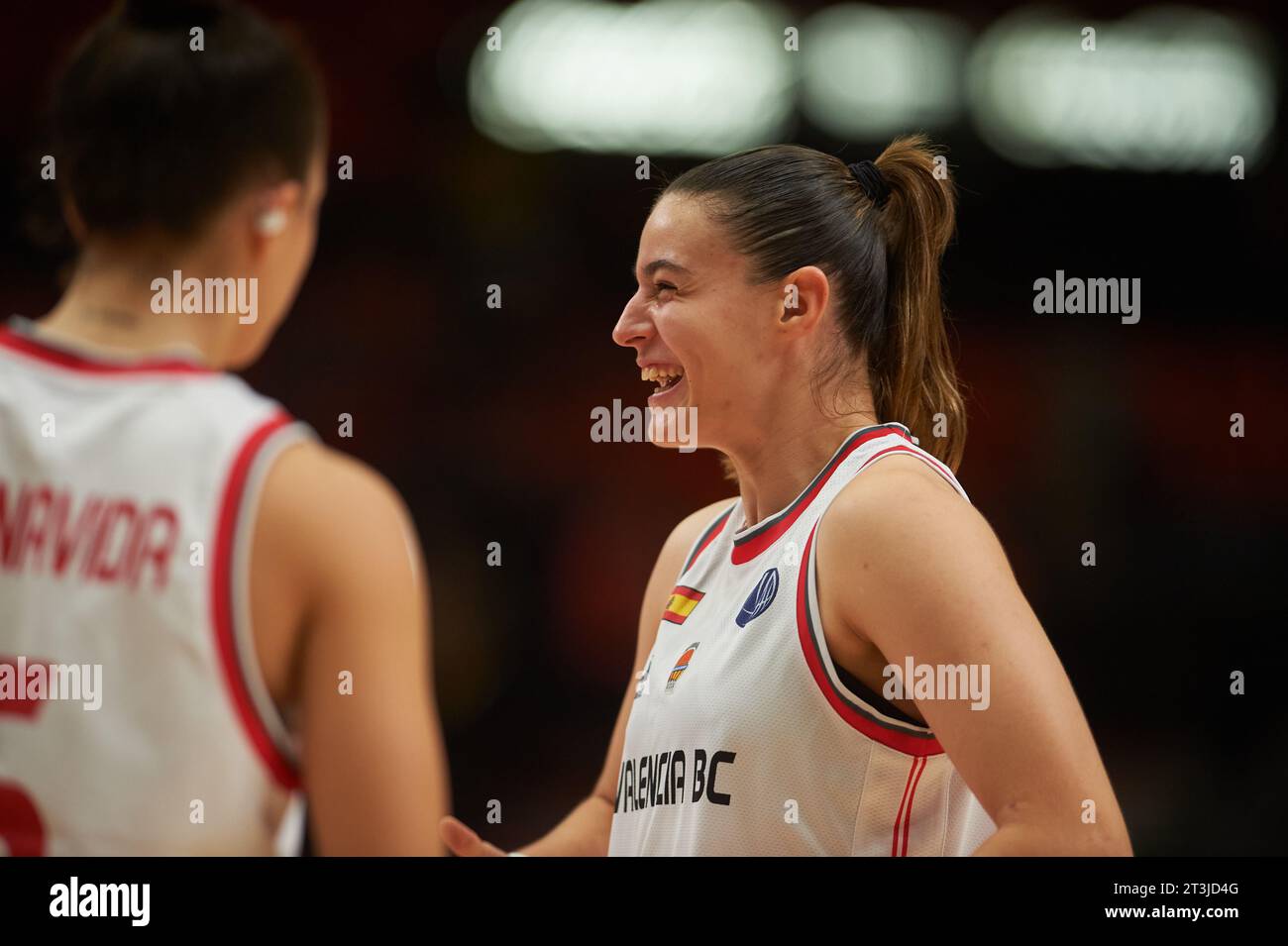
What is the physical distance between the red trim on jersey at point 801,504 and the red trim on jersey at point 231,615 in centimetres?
93

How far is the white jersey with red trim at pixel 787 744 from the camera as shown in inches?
74.3

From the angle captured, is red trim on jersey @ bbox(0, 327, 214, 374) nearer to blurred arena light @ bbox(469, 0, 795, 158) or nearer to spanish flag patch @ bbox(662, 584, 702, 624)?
spanish flag patch @ bbox(662, 584, 702, 624)

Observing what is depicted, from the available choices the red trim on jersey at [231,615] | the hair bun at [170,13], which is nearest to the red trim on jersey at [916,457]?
the red trim on jersey at [231,615]

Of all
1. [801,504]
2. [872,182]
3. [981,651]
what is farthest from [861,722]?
[872,182]

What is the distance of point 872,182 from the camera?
222cm

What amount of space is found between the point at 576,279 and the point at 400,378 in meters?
0.80

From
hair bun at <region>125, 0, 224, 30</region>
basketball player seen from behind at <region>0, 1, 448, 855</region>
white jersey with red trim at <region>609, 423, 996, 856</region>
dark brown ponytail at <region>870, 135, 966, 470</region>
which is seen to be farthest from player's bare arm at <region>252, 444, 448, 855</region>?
dark brown ponytail at <region>870, 135, 966, 470</region>

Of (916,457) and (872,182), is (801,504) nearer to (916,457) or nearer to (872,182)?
(916,457)

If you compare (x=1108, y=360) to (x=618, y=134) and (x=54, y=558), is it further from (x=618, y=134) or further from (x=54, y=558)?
(x=54, y=558)

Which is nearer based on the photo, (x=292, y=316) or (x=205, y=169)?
(x=205, y=169)

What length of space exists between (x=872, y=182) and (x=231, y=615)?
132 cm
